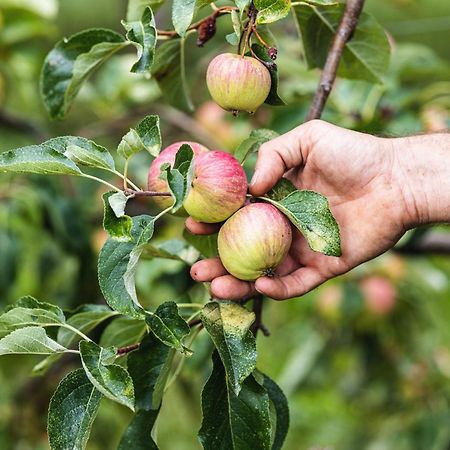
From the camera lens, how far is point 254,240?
0.70 meters

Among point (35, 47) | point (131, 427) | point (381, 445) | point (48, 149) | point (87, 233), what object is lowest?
point (381, 445)

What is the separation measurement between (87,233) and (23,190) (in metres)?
0.14

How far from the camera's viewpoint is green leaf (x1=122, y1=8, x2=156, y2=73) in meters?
0.74

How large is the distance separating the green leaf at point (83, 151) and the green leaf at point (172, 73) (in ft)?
0.68

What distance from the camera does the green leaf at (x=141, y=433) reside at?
785mm

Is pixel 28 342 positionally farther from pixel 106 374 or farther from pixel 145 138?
pixel 145 138

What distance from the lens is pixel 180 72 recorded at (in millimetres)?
935

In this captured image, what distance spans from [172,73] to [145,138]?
245 millimetres

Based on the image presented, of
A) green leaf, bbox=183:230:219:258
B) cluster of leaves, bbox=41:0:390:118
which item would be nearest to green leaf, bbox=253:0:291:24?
cluster of leaves, bbox=41:0:390:118

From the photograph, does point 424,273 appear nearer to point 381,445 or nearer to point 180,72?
point 381,445

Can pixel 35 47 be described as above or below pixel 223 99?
below

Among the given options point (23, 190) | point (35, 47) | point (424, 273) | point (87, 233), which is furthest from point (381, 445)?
point (35, 47)

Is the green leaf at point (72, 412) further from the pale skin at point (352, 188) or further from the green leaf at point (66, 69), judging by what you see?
the green leaf at point (66, 69)

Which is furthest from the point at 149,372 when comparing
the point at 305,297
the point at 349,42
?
the point at 305,297
